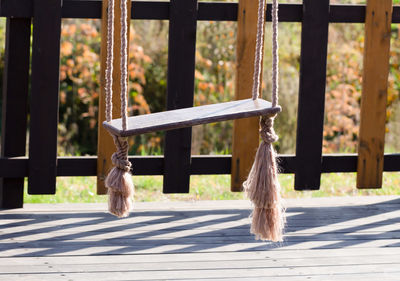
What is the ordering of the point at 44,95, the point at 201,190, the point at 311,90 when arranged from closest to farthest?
1. the point at 44,95
2. the point at 311,90
3. the point at 201,190

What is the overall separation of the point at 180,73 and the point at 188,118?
128 cm

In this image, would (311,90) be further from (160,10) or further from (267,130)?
(267,130)

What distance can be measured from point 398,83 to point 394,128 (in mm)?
438

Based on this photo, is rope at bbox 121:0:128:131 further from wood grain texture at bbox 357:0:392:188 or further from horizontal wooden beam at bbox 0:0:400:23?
wood grain texture at bbox 357:0:392:188

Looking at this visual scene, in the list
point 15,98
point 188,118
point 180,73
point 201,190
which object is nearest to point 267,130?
point 188,118

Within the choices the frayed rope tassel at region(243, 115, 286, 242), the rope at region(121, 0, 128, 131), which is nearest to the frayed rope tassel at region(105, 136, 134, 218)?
the rope at region(121, 0, 128, 131)

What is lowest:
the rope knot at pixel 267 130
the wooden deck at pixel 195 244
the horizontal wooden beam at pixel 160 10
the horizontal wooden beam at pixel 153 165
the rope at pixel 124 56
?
the wooden deck at pixel 195 244

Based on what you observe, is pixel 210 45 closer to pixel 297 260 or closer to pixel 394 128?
pixel 394 128

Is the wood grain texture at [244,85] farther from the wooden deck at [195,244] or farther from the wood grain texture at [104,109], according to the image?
the wood grain texture at [104,109]

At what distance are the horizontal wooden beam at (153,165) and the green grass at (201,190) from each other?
32.0 inches

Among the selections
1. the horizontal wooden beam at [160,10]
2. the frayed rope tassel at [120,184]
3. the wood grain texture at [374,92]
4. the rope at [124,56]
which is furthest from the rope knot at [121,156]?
the wood grain texture at [374,92]

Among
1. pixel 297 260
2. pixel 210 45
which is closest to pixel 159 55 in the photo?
pixel 210 45

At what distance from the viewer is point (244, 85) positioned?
3.94 m

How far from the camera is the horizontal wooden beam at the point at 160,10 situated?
3.72 meters
